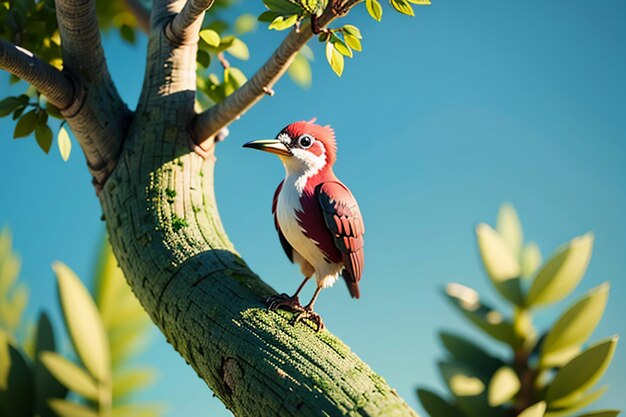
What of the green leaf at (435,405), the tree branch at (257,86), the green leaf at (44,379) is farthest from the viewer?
the tree branch at (257,86)

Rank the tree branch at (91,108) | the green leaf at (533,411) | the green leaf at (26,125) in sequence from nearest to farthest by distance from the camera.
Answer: the green leaf at (533,411) → the tree branch at (91,108) → the green leaf at (26,125)

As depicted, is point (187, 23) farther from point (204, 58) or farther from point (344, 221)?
point (344, 221)

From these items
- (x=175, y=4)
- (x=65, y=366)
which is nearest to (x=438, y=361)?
(x=65, y=366)

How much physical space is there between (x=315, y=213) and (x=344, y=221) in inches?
3.3

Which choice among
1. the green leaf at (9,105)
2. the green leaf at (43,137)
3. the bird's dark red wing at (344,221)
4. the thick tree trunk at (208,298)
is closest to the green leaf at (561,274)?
the thick tree trunk at (208,298)

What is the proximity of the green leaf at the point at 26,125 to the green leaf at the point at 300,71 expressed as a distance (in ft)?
3.61

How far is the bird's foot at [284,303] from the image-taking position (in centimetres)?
173

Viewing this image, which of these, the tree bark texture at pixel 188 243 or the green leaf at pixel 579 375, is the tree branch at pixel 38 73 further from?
the green leaf at pixel 579 375

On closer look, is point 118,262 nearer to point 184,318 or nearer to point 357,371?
point 184,318

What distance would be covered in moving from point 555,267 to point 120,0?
8.23 feet

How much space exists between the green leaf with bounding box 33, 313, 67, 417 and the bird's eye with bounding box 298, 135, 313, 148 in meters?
0.86

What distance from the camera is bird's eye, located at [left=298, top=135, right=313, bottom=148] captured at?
1883mm

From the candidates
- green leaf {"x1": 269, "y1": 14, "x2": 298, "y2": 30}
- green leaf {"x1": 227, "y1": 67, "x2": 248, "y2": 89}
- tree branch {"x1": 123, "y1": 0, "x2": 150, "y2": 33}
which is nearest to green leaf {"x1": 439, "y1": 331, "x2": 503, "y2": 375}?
green leaf {"x1": 269, "y1": 14, "x2": 298, "y2": 30}

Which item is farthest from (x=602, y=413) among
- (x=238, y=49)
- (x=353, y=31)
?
(x=238, y=49)
